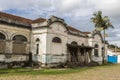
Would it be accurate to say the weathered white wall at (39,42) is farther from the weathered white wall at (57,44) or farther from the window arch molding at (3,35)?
the window arch molding at (3,35)

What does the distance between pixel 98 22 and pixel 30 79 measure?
108 ft

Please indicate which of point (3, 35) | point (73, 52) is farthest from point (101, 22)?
point (3, 35)

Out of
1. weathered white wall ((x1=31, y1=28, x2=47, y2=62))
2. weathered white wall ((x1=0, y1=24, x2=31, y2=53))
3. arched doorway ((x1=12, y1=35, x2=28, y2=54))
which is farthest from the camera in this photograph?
weathered white wall ((x1=31, y1=28, x2=47, y2=62))

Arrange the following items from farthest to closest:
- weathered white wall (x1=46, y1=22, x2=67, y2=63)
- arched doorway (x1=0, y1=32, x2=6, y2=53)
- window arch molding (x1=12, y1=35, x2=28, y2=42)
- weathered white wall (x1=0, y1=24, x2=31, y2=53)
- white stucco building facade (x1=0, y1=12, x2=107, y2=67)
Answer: weathered white wall (x1=46, y1=22, x2=67, y2=63) < window arch molding (x1=12, y1=35, x2=28, y2=42) < white stucco building facade (x1=0, y1=12, x2=107, y2=67) < weathered white wall (x1=0, y1=24, x2=31, y2=53) < arched doorway (x1=0, y1=32, x2=6, y2=53)

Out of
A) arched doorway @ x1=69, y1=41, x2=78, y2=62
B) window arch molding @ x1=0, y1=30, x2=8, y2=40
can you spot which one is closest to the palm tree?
arched doorway @ x1=69, y1=41, x2=78, y2=62

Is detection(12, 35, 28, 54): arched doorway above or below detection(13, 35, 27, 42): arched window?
below

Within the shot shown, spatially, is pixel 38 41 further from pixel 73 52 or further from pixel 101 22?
pixel 101 22

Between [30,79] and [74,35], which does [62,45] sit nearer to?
[74,35]

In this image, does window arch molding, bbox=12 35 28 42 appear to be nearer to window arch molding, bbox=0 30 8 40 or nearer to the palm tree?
window arch molding, bbox=0 30 8 40

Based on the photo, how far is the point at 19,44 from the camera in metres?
27.0

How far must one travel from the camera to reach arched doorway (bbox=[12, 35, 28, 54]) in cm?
2647

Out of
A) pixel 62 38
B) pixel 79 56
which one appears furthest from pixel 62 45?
pixel 79 56

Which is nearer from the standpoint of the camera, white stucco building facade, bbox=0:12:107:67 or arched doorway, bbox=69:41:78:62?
white stucco building facade, bbox=0:12:107:67

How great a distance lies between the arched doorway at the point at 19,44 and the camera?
2647 centimetres
